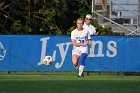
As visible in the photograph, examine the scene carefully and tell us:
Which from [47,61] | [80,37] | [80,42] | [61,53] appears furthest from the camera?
[61,53]

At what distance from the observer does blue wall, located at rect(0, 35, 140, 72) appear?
2081 cm

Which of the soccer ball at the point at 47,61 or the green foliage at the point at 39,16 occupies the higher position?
the green foliage at the point at 39,16

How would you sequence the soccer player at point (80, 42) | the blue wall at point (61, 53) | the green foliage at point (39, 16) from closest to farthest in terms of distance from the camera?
the soccer player at point (80, 42)
the blue wall at point (61, 53)
the green foliage at point (39, 16)

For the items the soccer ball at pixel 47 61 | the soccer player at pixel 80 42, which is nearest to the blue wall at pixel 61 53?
the soccer ball at pixel 47 61

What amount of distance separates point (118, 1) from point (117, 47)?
10.0 metres

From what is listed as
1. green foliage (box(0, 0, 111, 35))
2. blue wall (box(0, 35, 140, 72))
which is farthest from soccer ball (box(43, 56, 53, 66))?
green foliage (box(0, 0, 111, 35))

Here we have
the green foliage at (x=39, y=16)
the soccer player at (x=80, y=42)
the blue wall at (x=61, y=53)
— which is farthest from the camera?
the green foliage at (x=39, y=16)

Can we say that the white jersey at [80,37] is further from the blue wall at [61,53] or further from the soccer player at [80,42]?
the blue wall at [61,53]

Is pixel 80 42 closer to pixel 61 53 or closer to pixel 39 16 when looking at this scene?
pixel 61 53

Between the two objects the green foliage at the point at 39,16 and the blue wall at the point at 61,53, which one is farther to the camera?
the green foliage at the point at 39,16

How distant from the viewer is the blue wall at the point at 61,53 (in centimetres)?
2081

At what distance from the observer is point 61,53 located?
68.9ft

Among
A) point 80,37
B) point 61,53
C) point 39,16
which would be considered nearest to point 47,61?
point 61,53
